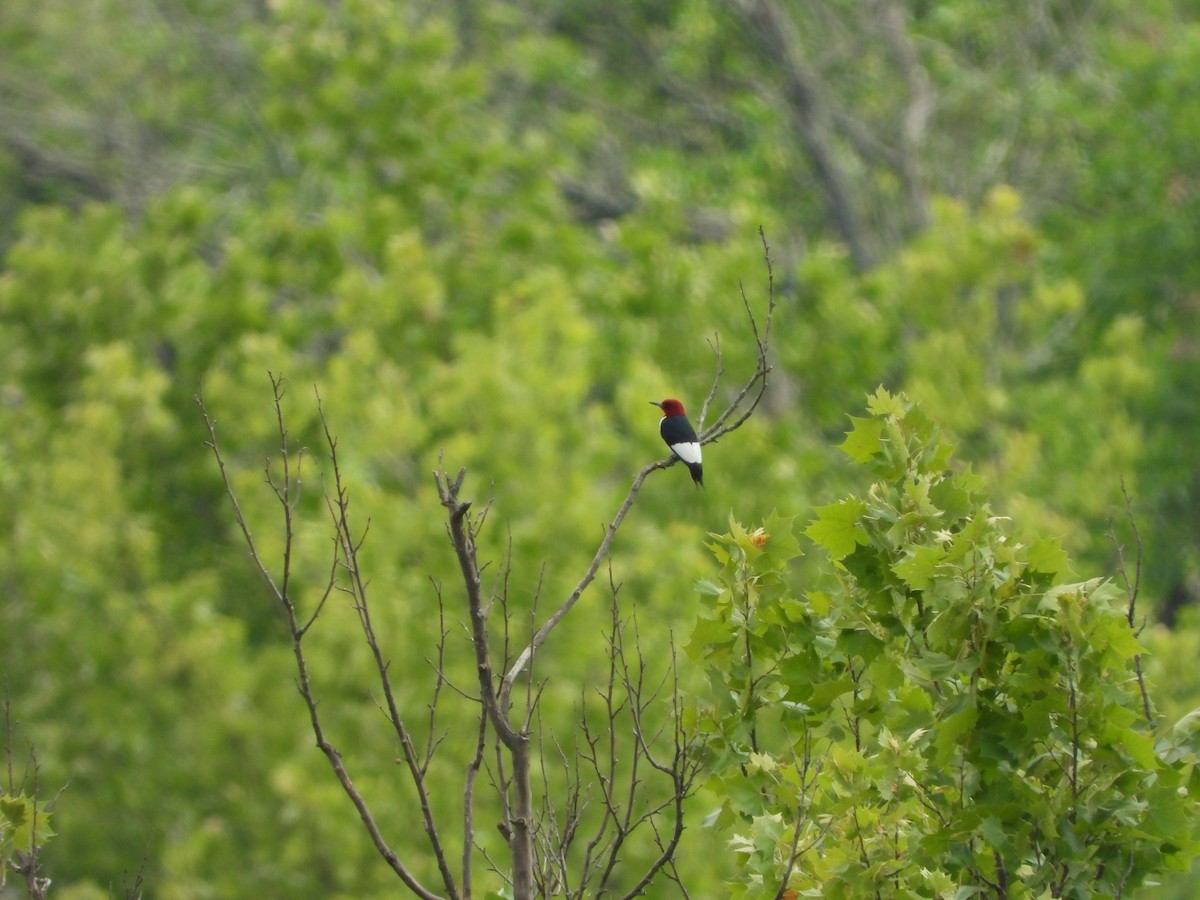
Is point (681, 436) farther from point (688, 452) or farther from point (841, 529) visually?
point (841, 529)

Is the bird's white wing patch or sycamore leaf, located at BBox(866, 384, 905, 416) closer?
sycamore leaf, located at BBox(866, 384, 905, 416)

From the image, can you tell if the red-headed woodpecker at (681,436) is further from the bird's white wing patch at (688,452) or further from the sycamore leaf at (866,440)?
the sycamore leaf at (866,440)

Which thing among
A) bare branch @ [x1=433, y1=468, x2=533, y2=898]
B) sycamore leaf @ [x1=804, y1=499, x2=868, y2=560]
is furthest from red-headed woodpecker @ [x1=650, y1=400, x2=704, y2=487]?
bare branch @ [x1=433, y1=468, x2=533, y2=898]

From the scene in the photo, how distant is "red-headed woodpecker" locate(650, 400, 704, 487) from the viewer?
7.60m

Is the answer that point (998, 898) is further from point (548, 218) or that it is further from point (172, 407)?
point (548, 218)

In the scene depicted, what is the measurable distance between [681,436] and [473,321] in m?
14.2

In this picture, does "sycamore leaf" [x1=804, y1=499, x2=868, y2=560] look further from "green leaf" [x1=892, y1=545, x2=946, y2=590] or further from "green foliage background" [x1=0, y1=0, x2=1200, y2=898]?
"green foliage background" [x1=0, y1=0, x2=1200, y2=898]

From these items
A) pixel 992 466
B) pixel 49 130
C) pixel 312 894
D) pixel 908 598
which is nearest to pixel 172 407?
pixel 312 894

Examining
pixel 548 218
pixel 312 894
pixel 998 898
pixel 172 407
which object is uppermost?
pixel 548 218

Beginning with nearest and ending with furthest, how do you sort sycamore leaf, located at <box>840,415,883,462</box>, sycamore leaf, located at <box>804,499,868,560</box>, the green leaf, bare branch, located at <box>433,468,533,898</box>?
bare branch, located at <box>433,468,533,898</box>
the green leaf
sycamore leaf, located at <box>804,499,868,560</box>
sycamore leaf, located at <box>840,415,883,462</box>

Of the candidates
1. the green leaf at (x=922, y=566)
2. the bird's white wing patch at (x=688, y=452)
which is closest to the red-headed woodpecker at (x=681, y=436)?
the bird's white wing patch at (x=688, y=452)

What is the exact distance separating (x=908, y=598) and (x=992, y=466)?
1561cm

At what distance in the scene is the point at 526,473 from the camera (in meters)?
17.2

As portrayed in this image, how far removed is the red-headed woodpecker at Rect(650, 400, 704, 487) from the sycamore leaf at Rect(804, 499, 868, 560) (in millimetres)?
2151
